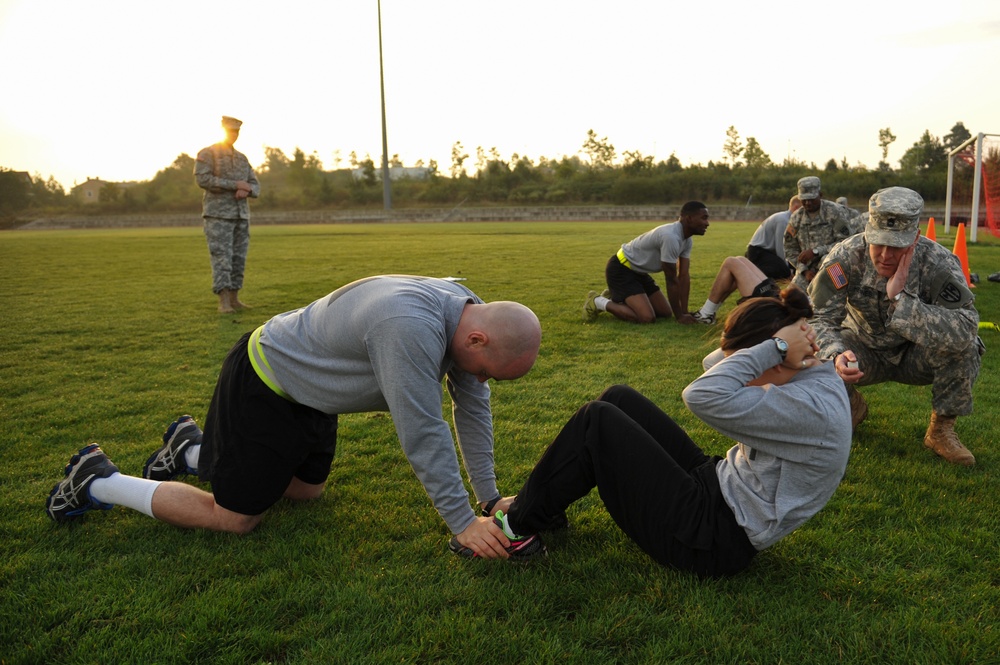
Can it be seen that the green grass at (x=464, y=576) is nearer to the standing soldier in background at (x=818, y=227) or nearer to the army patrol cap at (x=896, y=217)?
the army patrol cap at (x=896, y=217)

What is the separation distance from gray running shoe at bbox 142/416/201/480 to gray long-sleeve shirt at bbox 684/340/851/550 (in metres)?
2.58

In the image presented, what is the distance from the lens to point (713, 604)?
8.30 ft

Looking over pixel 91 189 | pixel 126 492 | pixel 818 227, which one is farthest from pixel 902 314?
pixel 91 189

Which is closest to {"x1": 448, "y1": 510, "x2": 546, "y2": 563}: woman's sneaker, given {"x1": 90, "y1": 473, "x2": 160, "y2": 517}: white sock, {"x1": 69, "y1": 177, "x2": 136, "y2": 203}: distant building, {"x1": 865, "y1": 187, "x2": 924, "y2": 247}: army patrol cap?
{"x1": 90, "y1": 473, "x2": 160, "y2": 517}: white sock

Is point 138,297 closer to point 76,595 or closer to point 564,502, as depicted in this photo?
point 76,595

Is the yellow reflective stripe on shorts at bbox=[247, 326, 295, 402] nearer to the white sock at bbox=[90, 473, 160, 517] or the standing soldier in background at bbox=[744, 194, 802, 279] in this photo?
the white sock at bbox=[90, 473, 160, 517]

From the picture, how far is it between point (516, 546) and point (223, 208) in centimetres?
768

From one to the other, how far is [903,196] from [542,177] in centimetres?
6100

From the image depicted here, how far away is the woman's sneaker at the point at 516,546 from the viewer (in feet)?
9.14

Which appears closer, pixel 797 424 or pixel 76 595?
pixel 797 424

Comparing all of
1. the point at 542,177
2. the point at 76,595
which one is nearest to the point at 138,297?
the point at 76,595

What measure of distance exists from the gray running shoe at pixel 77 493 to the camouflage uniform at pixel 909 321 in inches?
148

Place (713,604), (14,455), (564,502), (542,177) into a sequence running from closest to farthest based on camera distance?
1. (713,604)
2. (564,502)
3. (14,455)
4. (542,177)

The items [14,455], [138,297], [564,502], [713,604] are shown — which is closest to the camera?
[713,604]
